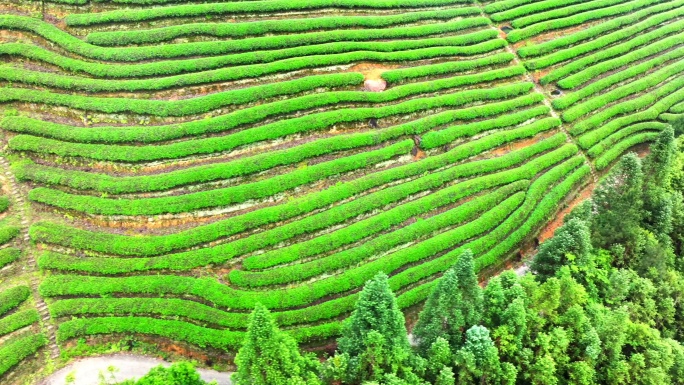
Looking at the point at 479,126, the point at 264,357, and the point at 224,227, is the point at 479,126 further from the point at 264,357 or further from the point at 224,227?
the point at 264,357

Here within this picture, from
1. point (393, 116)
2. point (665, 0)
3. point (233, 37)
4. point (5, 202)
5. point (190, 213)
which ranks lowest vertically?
point (190, 213)

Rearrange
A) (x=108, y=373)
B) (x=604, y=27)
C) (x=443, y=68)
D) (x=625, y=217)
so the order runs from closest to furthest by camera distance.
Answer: (x=108, y=373)
(x=625, y=217)
(x=443, y=68)
(x=604, y=27)

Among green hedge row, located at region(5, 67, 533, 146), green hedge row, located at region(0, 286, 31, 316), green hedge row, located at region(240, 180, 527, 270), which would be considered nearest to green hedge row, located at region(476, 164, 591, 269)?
green hedge row, located at region(240, 180, 527, 270)

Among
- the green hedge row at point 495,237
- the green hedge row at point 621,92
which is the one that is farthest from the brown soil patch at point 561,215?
the green hedge row at point 621,92

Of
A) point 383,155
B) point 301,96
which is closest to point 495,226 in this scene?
point 383,155

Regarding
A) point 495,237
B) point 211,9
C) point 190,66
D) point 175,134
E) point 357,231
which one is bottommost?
point 495,237

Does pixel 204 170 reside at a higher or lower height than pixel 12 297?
higher

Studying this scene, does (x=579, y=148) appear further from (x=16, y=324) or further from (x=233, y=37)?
(x=16, y=324)

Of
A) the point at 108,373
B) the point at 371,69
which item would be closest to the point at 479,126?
the point at 371,69
